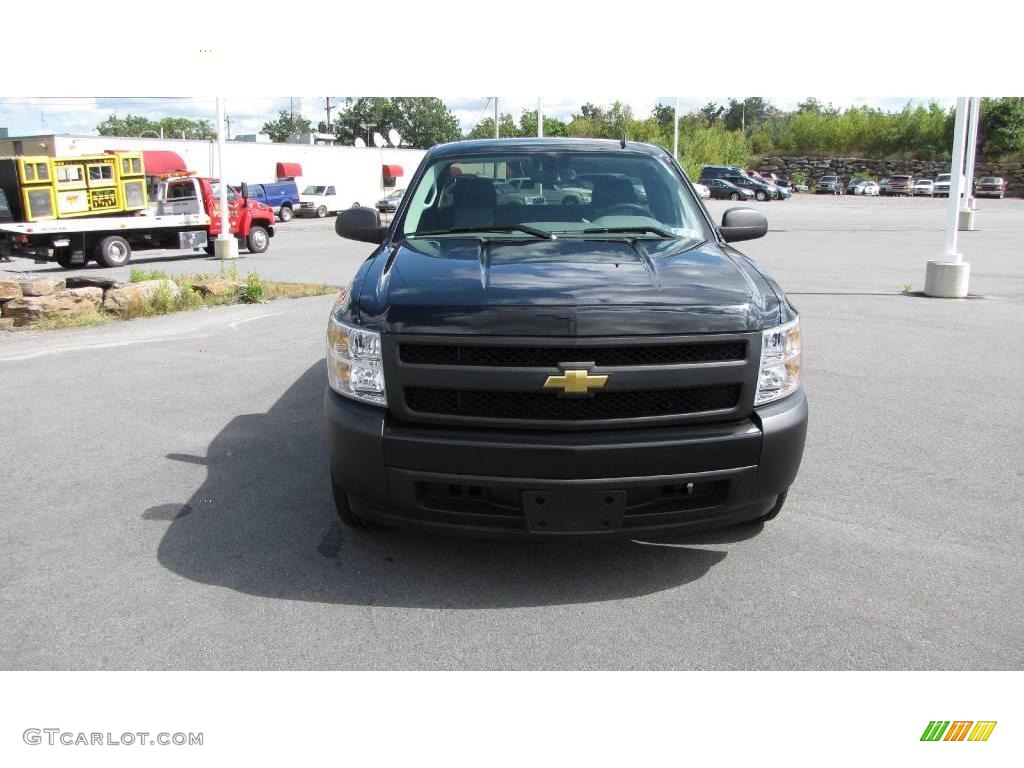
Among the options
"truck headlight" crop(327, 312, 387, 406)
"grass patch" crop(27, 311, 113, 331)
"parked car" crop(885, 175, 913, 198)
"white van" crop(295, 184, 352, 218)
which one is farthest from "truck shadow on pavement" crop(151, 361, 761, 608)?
"parked car" crop(885, 175, 913, 198)

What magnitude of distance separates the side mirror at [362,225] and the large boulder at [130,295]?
7.21m

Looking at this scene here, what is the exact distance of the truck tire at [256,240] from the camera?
23453 millimetres

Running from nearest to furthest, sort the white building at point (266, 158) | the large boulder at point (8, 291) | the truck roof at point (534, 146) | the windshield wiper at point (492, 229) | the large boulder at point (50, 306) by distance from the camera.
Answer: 1. the windshield wiper at point (492, 229)
2. the truck roof at point (534, 146)
3. the large boulder at point (50, 306)
4. the large boulder at point (8, 291)
5. the white building at point (266, 158)

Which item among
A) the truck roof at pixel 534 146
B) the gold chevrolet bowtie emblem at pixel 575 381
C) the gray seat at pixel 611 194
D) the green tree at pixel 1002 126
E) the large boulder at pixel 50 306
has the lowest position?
the large boulder at pixel 50 306

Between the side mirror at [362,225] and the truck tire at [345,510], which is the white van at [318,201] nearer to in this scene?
the side mirror at [362,225]

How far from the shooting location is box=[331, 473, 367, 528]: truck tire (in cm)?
393

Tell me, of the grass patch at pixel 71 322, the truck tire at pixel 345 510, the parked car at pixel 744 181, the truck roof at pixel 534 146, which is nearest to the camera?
the truck tire at pixel 345 510

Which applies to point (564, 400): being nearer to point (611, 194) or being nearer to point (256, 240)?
point (611, 194)

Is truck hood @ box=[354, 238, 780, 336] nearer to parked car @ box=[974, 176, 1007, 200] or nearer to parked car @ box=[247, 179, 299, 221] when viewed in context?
parked car @ box=[247, 179, 299, 221]

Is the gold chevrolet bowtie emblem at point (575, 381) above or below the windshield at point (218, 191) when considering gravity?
below

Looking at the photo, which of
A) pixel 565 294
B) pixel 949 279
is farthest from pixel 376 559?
pixel 949 279

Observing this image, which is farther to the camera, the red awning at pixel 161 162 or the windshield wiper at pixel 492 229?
the red awning at pixel 161 162

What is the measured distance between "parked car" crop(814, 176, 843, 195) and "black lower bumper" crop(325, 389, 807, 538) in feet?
226

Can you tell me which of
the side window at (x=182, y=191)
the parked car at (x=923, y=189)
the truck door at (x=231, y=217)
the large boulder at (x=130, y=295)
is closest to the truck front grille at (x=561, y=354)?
the large boulder at (x=130, y=295)
